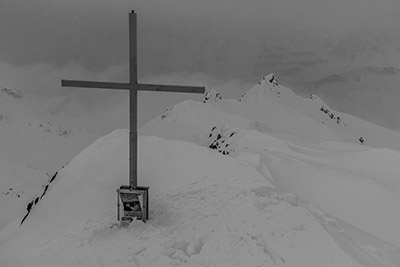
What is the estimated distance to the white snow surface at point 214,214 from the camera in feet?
32.8

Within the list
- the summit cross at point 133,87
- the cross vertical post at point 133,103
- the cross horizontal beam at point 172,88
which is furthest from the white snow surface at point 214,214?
the cross horizontal beam at point 172,88

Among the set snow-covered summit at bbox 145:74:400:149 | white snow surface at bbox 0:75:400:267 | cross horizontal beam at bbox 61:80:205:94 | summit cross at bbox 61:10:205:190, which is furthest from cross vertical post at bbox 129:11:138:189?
snow-covered summit at bbox 145:74:400:149

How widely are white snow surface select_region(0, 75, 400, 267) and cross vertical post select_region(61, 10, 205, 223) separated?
15.0 inches

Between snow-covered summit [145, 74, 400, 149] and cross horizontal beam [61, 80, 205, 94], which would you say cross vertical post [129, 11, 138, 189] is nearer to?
cross horizontal beam [61, 80, 205, 94]

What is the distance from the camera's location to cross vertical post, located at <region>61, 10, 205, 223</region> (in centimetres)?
1134

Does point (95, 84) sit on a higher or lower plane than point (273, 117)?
higher

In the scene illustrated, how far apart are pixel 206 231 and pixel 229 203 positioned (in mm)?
1390

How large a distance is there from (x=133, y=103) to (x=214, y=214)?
146 inches

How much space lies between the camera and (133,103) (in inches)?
461

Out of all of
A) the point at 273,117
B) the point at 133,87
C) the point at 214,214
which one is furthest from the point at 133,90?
the point at 273,117

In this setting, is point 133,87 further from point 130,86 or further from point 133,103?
point 133,103

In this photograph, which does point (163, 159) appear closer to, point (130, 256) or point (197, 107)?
point (130, 256)

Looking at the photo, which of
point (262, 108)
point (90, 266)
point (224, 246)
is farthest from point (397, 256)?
point (262, 108)

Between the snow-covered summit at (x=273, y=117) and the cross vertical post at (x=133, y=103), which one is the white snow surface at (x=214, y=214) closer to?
the cross vertical post at (x=133, y=103)
